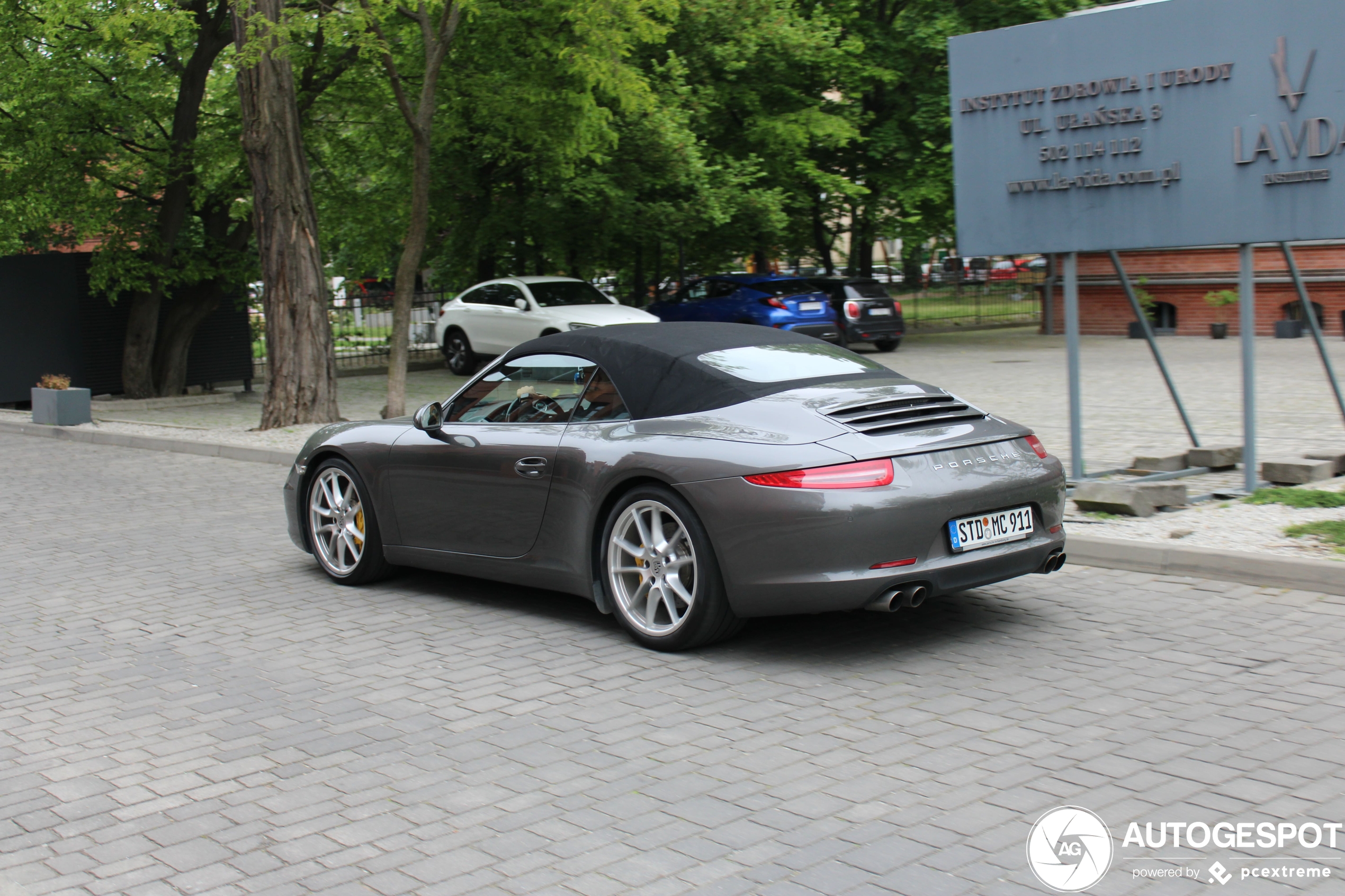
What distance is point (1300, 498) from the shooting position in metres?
8.31

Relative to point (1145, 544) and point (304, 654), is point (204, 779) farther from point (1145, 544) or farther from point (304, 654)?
point (1145, 544)

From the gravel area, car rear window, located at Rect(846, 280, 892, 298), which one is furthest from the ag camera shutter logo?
car rear window, located at Rect(846, 280, 892, 298)

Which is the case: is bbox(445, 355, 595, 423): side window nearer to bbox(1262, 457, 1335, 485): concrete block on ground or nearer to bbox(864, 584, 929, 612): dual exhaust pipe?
bbox(864, 584, 929, 612): dual exhaust pipe

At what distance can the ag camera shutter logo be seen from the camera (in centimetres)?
351

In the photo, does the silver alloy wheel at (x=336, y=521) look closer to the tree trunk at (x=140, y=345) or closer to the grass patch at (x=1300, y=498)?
the grass patch at (x=1300, y=498)

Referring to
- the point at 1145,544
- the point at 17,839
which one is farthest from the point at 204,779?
the point at 1145,544

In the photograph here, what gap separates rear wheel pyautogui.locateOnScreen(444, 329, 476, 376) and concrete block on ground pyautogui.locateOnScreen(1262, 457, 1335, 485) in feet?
57.5

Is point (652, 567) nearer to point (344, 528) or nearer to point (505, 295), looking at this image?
point (344, 528)

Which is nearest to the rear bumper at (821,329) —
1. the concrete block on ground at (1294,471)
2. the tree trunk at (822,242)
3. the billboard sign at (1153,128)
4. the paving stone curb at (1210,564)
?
the tree trunk at (822,242)

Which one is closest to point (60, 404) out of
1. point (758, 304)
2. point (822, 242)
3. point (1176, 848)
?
point (758, 304)

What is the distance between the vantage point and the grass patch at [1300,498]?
323 inches

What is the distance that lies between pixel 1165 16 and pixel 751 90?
17590 mm

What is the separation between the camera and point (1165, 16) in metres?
8.66

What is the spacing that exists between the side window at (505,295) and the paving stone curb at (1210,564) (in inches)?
679
